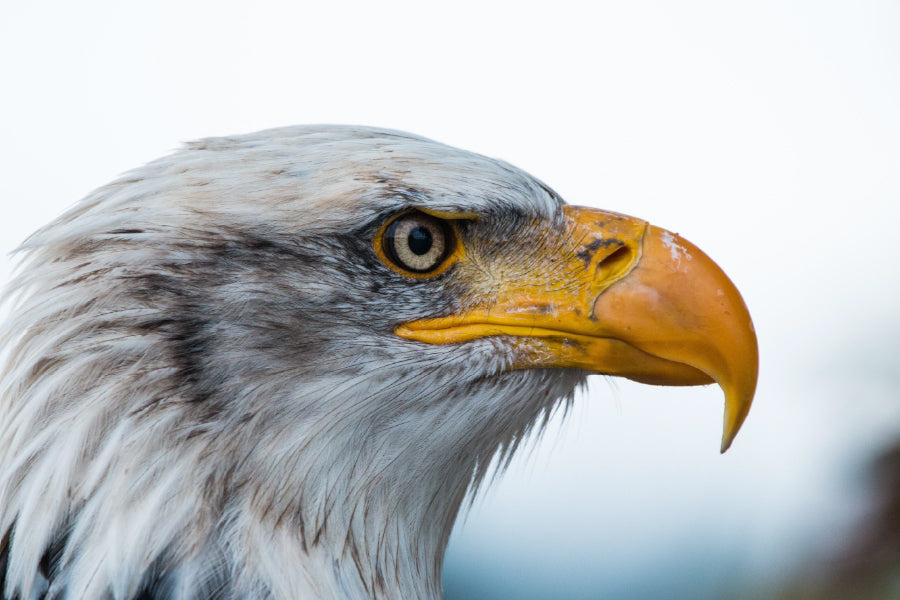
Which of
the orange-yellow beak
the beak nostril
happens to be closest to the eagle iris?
the orange-yellow beak

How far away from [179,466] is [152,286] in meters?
0.30

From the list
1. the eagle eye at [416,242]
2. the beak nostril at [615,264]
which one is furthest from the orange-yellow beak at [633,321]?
the eagle eye at [416,242]

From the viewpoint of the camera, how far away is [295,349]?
1.43 metres

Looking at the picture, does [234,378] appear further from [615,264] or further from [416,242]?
[615,264]

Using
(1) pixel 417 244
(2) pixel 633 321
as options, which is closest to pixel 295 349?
(1) pixel 417 244

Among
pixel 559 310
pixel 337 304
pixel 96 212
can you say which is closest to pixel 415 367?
pixel 337 304

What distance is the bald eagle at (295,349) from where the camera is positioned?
4.47 feet

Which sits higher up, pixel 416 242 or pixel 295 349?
pixel 416 242

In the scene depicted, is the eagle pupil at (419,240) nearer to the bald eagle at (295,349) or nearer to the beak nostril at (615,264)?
the bald eagle at (295,349)

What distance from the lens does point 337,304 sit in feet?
4.78

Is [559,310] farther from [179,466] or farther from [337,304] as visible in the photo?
[179,466]

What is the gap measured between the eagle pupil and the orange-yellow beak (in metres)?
0.13

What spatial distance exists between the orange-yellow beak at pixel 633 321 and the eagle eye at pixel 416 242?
4.1 inches

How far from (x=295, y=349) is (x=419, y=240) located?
0.29 meters
